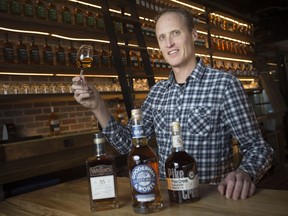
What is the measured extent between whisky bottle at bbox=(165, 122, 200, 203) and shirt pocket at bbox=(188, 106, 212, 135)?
0.43 meters

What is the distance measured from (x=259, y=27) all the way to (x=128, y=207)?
257 inches

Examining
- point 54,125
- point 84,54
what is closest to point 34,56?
point 54,125

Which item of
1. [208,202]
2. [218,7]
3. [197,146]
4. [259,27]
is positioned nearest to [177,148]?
[208,202]

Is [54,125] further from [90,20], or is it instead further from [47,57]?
[90,20]

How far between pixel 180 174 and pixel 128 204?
175 mm

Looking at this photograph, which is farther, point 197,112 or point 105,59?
point 105,59

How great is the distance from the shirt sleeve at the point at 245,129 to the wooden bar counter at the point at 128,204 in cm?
17

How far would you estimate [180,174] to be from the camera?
827mm

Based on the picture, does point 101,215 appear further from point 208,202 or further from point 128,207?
point 208,202

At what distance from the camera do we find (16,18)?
2611 mm

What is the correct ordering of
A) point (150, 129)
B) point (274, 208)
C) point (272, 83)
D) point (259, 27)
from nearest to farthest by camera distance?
1. point (274, 208)
2. point (150, 129)
3. point (272, 83)
4. point (259, 27)

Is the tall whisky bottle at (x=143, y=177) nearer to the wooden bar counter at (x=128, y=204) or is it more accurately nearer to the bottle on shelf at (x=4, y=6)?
the wooden bar counter at (x=128, y=204)

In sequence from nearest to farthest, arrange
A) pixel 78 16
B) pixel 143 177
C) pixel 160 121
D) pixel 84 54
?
1. pixel 143 177
2. pixel 84 54
3. pixel 160 121
4. pixel 78 16

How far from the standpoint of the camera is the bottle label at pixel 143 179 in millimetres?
815
